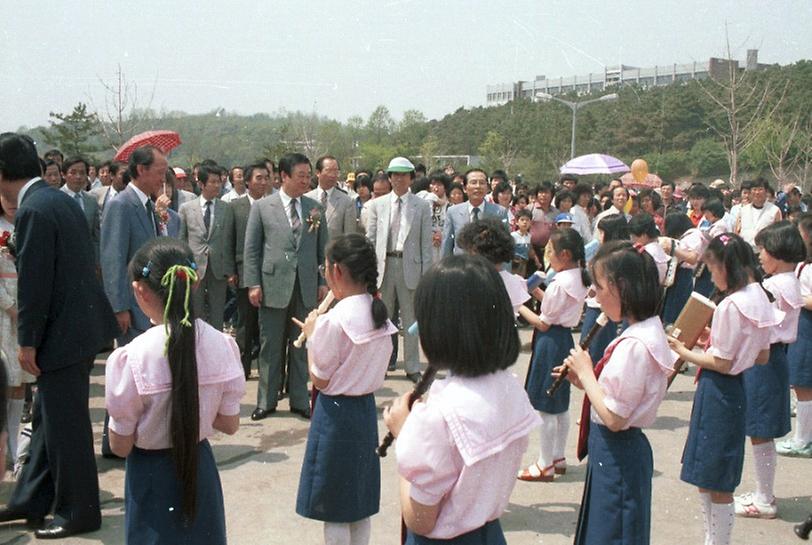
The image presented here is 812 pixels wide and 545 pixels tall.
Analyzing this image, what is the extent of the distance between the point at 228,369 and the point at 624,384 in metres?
1.50

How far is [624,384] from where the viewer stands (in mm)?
3111

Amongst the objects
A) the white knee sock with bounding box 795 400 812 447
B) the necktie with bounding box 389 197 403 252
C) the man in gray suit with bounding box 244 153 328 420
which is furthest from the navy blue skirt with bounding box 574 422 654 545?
the necktie with bounding box 389 197 403 252

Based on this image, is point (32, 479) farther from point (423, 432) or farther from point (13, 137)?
point (423, 432)

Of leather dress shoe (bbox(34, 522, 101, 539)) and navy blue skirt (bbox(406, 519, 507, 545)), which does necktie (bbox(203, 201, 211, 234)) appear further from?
navy blue skirt (bbox(406, 519, 507, 545))

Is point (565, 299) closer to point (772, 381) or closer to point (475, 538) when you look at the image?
point (772, 381)

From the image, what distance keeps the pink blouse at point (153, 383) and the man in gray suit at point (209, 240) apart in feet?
15.1

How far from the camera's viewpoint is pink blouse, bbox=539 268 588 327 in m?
5.18

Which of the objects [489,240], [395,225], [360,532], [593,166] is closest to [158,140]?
[395,225]

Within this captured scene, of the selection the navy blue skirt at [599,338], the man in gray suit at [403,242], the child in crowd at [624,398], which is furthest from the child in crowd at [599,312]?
the child in crowd at [624,398]

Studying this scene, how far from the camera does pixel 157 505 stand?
109 inches

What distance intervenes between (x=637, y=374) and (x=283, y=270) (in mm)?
3772

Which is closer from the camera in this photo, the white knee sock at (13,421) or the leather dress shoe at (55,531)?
the leather dress shoe at (55,531)

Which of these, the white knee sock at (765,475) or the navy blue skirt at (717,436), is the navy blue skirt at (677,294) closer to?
the white knee sock at (765,475)

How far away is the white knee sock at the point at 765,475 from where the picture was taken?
15.7 feet
